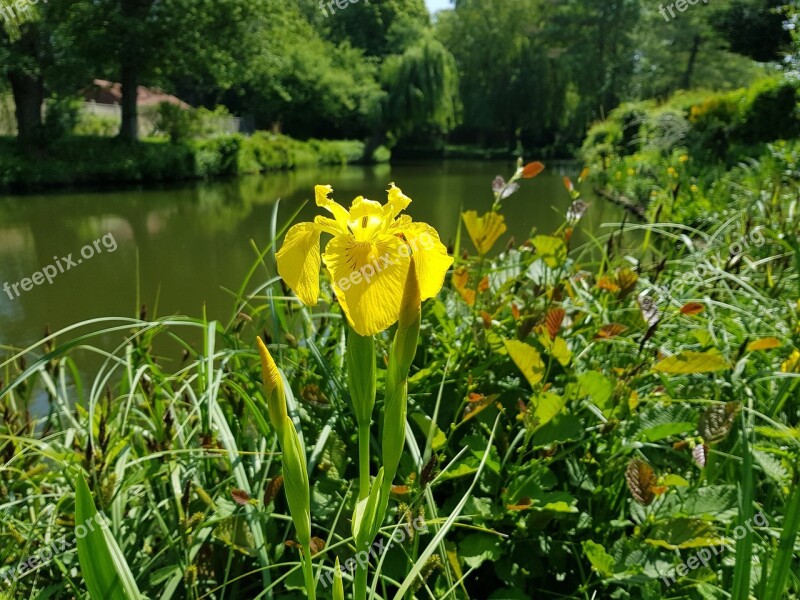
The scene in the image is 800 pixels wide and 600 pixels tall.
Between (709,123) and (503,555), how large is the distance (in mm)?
10493

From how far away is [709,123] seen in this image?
9625 millimetres

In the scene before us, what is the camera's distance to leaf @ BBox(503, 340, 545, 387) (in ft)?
3.10

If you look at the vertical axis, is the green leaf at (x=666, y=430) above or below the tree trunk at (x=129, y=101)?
below

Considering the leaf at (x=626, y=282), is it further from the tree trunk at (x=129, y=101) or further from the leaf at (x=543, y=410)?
the tree trunk at (x=129, y=101)

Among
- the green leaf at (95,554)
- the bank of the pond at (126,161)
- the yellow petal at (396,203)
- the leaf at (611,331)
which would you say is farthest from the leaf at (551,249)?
the bank of the pond at (126,161)

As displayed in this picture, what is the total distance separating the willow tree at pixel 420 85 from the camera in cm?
2170

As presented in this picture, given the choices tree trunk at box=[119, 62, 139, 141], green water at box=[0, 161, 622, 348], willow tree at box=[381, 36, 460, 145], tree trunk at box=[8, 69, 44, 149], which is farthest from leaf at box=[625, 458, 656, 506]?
willow tree at box=[381, 36, 460, 145]

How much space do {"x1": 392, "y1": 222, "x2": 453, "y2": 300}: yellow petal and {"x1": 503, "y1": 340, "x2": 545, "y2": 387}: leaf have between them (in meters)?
0.41

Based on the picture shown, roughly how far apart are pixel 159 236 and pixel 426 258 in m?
7.90

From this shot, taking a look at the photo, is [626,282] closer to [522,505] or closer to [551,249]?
[551,249]

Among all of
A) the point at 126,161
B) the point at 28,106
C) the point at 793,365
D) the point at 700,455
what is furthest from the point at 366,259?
the point at 28,106

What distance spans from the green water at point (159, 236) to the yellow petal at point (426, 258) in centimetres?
109

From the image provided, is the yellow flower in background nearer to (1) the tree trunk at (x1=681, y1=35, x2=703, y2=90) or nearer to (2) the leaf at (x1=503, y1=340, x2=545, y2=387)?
(2) the leaf at (x1=503, y1=340, x2=545, y2=387)

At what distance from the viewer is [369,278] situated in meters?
0.52
